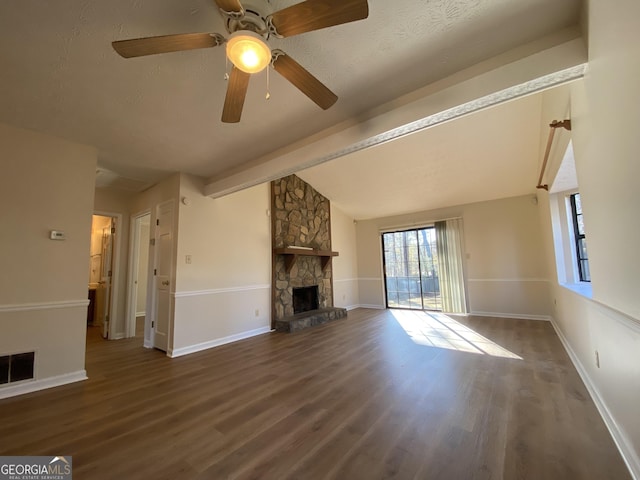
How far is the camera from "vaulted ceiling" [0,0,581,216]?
1.57 metres

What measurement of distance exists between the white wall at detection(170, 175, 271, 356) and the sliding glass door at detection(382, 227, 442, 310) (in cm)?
350

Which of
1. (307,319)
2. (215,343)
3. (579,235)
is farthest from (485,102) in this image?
(215,343)

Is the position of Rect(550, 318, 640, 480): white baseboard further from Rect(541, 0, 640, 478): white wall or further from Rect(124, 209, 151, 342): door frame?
Rect(124, 209, 151, 342): door frame

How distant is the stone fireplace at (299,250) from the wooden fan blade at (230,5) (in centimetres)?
390

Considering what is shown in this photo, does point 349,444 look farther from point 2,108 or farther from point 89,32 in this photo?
point 2,108

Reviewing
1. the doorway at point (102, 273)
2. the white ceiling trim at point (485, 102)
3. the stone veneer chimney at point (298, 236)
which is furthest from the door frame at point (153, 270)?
the white ceiling trim at point (485, 102)

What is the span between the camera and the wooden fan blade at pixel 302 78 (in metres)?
1.54

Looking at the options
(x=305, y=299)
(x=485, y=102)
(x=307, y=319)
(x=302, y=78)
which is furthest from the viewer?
(x=305, y=299)

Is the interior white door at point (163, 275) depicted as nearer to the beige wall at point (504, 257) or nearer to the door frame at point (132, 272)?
the door frame at point (132, 272)

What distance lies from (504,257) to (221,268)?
5432 millimetres

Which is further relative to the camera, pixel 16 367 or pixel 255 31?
pixel 16 367

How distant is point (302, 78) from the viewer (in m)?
1.64

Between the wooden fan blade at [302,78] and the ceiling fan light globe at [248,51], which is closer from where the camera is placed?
the ceiling fan light globe at [248,51]

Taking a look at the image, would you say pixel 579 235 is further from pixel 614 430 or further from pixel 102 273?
pixel 102 273
